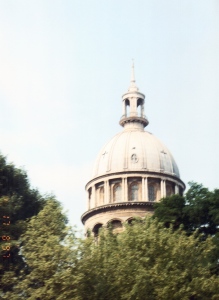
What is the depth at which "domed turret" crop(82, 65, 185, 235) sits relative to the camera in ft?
262

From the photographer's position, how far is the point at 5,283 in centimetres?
3356

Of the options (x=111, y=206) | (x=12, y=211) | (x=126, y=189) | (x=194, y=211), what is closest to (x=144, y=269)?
(x=12, y=211)

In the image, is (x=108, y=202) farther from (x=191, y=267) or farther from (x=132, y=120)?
(x=191, y=267)

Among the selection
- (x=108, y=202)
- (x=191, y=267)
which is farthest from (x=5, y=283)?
(x=108, y=202)

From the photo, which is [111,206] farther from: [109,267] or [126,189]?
[109,267]

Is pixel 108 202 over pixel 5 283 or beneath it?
over

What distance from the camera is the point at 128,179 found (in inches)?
3221

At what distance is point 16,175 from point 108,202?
1526 inches

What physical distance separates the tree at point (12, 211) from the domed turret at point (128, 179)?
36248mm

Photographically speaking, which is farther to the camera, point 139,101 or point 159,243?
point 139,101

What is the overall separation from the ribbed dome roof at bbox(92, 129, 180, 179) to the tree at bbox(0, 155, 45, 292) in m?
38.6

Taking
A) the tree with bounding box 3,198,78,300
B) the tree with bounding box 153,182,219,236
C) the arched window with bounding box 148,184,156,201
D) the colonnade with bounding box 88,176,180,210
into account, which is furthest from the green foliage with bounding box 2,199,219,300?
Result: the arched window with bounding box 148,184,156,201

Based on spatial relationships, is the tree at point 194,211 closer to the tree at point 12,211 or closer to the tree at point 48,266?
the tree at point 12,211

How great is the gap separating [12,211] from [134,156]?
1707 inches
